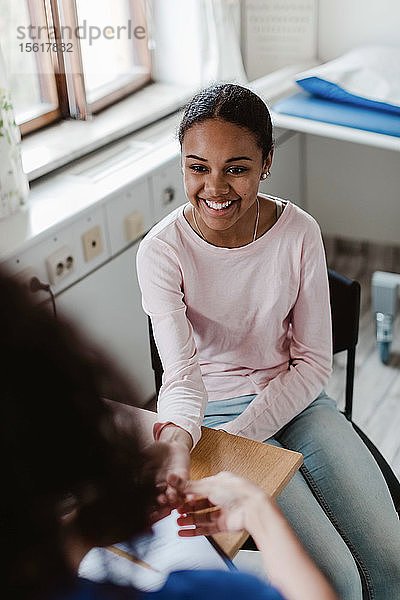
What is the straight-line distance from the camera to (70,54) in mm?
2238

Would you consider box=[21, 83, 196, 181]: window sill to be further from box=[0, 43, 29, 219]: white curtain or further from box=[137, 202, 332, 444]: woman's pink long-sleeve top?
box=[137, 202, 332, 444]: woman's pink long-sleeve top

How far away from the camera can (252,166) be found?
1349 mm

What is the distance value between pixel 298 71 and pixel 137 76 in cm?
60

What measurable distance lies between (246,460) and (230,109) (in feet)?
1.99

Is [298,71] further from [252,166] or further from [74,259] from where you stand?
[252,166]

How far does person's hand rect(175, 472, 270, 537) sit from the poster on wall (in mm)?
2205

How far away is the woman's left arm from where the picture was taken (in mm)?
1397

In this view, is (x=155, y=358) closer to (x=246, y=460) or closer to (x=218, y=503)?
(x=246, y=460)

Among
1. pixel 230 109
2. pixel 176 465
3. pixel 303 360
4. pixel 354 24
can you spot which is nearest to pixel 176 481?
pixel 176 465

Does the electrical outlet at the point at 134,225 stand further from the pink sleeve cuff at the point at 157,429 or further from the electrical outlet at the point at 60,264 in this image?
the pink sleeve cuff at the point at 157,429

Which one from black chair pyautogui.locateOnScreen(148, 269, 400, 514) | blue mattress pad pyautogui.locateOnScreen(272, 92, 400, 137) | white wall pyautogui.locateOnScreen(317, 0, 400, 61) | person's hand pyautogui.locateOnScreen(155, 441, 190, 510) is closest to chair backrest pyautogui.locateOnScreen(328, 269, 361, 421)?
black chair pyautogui.locateOnScreen(148, 269, 400, 514)

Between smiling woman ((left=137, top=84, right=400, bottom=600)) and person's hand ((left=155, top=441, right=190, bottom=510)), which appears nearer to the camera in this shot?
person's hand ((left=155, top=441, right=190, bottom=510))

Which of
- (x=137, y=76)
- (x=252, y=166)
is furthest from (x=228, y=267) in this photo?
(x=137, y=76)

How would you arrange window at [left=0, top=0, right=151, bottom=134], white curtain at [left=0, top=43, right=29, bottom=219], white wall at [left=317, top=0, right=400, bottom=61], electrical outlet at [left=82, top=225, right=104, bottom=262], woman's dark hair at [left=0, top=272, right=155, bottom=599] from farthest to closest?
white wall at [left=317, top=0, right=400, bottom=61] → window at [left=0, top=0, right=151, bottom=134] → electrical outlet at [left=82, top=225, right=104, bottom=262] → white curtain at [left=0, top=43, right=29, bottom=219] → woman's dark hair at [left=0, top=272, right=155, bottom=599]
